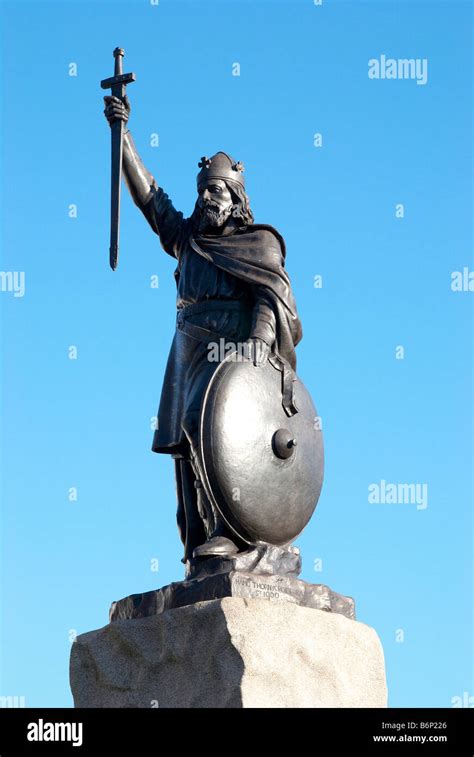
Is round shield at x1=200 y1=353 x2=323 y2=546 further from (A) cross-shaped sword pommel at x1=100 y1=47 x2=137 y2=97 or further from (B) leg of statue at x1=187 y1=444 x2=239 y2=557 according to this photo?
(A) cross-shaped sword pommel at x1=100 y1=47 x2=137 y2=97

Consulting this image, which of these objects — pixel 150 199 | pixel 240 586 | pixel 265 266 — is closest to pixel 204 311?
pixel 265 266

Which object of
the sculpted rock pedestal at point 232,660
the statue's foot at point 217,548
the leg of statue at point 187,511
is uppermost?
the leg of statue at point 187,511

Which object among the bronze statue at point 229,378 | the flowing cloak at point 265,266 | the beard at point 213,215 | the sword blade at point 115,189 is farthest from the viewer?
the beard at point 213,215

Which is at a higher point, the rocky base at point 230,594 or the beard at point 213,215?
the beard at point 213,215

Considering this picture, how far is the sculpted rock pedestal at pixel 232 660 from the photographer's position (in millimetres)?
8750

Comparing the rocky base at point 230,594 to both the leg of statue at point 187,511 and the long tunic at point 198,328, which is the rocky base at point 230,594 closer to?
the leg of statue at point 187,511

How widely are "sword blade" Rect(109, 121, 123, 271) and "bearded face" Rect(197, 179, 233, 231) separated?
661 mm

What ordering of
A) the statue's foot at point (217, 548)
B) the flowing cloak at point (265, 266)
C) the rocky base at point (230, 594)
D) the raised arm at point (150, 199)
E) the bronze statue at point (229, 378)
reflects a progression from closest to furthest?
the rocky base at point (230, 594)
the statue's foot at point (217, 548)
the bronze statue at point (229, 378)
the flowing cloak at point (265, 266)
the raised arm at point (150, 199)

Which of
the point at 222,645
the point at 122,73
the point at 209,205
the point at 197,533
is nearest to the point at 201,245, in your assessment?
the point at 209,205

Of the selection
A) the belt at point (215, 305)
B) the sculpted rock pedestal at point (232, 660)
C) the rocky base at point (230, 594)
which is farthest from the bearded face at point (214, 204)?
the sculpted rock pedestal at point (232, 660)

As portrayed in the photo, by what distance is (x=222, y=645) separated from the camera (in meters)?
8.77

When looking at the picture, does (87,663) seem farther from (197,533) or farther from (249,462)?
(249,462)

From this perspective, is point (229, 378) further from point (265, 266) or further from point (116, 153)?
point (116, 153)

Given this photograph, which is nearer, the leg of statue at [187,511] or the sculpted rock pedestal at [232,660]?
the sculpted rock pedestal at [232,660]
